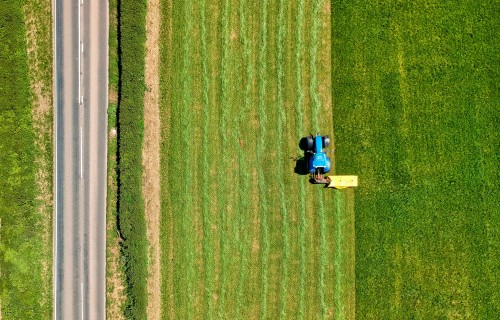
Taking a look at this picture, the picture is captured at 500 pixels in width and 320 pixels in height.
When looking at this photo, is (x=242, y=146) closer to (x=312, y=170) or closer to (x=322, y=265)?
(x=312, y=170)

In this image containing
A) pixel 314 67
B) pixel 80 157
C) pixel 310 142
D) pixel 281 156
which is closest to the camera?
pixel 310 142

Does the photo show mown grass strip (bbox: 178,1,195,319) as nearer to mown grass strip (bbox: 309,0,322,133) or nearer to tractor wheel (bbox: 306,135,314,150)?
tractor wheel (bbox: 306,135,314,150)

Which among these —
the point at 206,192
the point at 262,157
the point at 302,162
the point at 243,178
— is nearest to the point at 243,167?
the point at 243,178

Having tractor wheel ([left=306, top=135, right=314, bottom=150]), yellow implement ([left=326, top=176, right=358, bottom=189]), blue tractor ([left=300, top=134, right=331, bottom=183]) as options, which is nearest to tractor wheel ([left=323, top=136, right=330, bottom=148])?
blue tractor ([left=300, top=134, right=331, bottom=183])

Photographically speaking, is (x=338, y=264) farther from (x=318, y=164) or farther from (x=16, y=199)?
(x=16, y=199)

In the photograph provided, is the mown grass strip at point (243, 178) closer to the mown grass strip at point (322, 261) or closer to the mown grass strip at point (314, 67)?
the mown grass strip at point (314, 67)

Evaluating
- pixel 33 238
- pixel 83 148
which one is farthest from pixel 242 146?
pixel 33 238
